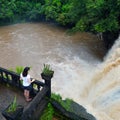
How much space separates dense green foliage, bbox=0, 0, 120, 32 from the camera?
11461 mm

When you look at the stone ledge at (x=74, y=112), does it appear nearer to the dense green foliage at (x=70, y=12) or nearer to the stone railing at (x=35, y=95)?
the stone railing at (x=35, y=95)

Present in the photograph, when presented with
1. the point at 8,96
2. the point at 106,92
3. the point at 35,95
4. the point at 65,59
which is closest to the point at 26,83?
the point at 35,95

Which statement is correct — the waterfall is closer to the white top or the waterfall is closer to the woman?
the woman

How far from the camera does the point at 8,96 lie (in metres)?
6.62

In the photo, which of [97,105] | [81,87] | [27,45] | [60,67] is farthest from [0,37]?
[97,105]

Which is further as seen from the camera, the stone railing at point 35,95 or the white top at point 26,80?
the white top at point 26,80

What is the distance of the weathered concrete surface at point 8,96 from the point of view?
6359 mm

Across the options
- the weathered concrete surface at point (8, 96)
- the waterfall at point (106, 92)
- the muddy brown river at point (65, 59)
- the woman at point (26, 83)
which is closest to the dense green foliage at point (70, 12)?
the muddy brown river at point (65, 59)

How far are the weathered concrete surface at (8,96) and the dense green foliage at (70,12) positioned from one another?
238 inches

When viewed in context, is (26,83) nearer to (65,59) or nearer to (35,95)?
(35,95)

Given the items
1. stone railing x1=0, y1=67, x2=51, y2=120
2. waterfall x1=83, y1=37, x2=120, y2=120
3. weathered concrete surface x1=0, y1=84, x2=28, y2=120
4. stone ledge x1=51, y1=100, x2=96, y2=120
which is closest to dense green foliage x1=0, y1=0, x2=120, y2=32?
waterfall x1=83, y1=37, x2=120, y2=120

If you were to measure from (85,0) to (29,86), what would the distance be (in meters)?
7.22

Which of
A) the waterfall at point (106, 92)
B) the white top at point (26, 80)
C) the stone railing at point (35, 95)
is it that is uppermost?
the white top at point (26, 80)

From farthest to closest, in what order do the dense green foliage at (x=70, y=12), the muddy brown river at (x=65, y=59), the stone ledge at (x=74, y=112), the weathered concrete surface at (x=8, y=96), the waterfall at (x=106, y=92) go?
the dense green foliage at (x=70, y=12) → the muddy brown river at (x=65, y=59) → the waterfall at (x=106, y=92) → the stone ledge at (x=74, y=112) → the weathered concrete surface at (x=8, y=96)
